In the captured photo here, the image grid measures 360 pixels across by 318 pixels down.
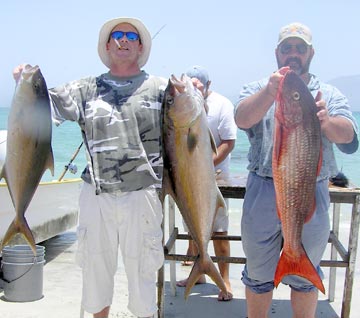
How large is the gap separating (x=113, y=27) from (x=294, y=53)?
119 cm

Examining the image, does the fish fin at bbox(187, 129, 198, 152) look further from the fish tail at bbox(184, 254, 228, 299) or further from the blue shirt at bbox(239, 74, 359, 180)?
the fish tail at bbox(184, 254, 228, 299)

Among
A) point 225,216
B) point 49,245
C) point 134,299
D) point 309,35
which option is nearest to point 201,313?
point 225,216

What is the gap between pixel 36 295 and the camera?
521 centimetres

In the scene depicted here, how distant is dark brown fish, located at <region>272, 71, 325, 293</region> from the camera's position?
298cm

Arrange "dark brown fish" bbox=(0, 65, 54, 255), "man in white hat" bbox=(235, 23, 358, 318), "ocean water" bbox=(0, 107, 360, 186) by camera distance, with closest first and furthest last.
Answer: "dark brown fish" bbox=(0, 65, 54, 255), "man in white hat" bbox=(235, 23, 358, 318), "ocean water" bbox=(0, 107, 360, 186)

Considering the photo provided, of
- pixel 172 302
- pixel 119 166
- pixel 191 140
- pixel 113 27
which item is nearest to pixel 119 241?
pixel 119 166

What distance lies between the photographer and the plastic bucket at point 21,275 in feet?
16.8

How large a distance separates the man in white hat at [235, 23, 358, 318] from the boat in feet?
10.2

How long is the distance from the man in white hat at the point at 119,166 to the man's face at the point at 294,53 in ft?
2.59

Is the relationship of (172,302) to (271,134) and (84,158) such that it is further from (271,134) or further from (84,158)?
(84,158)

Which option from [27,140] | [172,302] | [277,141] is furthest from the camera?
[172,302]

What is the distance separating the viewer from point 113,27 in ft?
12.2

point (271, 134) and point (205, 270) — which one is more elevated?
point (271, 134)

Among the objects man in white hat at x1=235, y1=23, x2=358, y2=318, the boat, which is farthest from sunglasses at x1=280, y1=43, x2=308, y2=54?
the boat
